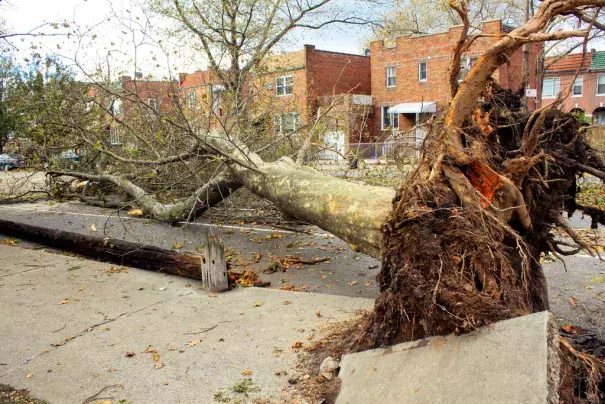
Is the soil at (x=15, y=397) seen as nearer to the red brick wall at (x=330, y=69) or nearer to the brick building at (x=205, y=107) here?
the brick building at (x=205, y=107)

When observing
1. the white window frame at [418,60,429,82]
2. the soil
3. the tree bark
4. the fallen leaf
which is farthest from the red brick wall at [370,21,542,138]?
the soil

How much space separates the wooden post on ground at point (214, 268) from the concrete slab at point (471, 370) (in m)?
2.80

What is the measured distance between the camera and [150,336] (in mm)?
4766

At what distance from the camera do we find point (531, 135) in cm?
389

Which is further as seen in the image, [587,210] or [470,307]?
[587,210]

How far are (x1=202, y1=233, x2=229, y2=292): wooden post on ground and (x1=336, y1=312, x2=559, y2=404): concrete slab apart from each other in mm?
2796

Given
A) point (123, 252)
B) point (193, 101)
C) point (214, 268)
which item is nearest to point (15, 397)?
point (214, 268)

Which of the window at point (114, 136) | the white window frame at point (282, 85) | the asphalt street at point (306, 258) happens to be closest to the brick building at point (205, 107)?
the window at point (114, 136)

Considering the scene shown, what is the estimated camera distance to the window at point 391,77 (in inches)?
1345

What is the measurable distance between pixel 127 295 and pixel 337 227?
2.68 meters

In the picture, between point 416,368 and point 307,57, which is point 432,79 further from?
point 416,368

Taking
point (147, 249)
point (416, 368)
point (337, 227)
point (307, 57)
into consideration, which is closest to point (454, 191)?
point (416, 368)

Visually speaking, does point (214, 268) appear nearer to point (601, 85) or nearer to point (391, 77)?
point (391, 77)

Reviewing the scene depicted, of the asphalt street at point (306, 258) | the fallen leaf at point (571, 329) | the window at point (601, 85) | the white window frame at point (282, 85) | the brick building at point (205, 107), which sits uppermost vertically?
the window at point (601, 85)
